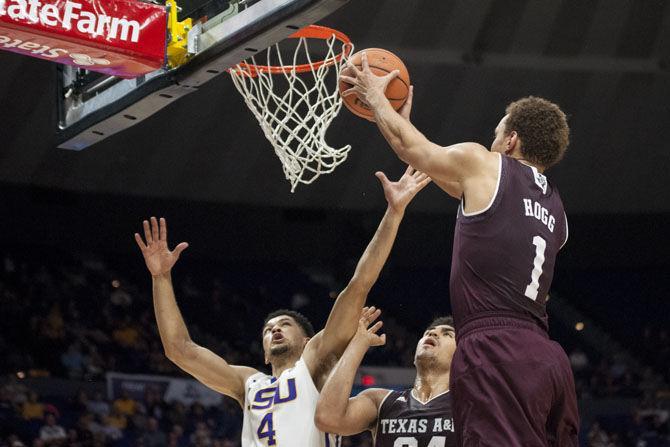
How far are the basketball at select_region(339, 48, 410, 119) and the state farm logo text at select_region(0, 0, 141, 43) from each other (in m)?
1.43

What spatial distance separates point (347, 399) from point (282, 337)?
82cm

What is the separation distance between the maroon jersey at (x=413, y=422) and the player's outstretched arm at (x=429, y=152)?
1.54 m

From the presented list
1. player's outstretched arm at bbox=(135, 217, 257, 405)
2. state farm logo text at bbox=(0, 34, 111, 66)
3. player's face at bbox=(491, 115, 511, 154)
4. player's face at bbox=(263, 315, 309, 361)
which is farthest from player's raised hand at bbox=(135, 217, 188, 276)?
player's face at bbox=(491, 115, 511, 154)

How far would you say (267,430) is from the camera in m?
5.09

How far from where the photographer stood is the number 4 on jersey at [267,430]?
505 centimetres

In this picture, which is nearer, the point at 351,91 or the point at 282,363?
the point at 351,91

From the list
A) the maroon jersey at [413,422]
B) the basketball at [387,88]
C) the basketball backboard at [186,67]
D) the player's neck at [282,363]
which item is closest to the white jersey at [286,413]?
the player's neck at [282,363]

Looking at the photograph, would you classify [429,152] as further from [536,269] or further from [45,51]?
[45,51]

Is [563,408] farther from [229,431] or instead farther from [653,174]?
[653,174]

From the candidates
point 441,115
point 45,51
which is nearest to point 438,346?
point 45,51

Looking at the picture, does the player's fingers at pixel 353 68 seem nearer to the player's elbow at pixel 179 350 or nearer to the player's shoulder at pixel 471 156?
the player's shoulder at pixel 471 156

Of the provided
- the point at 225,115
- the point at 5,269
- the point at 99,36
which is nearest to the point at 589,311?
the point at 225,115

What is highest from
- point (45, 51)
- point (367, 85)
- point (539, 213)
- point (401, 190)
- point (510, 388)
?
point (45, 51)

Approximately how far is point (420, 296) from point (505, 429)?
16.3 metres
